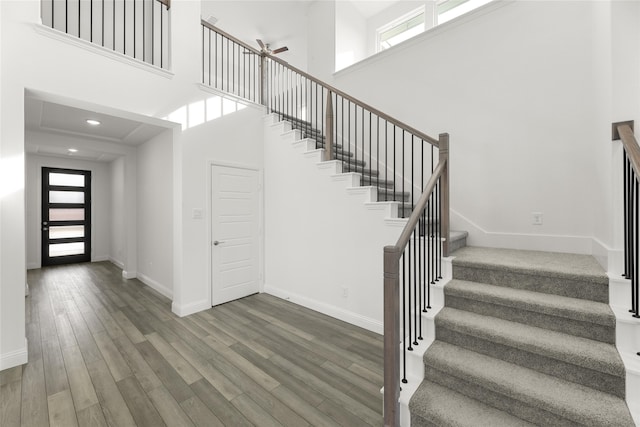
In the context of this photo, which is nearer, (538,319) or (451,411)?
(451,411)

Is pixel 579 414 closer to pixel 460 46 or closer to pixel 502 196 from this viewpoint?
pixel 502 196

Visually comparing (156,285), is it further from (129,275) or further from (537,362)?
(537,362)

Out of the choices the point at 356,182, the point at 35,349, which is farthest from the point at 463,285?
the point at 35,349

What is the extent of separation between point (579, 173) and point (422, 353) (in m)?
2.62

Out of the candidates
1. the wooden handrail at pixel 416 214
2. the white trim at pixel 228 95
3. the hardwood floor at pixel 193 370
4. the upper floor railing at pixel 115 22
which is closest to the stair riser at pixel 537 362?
the hardwood floor at pixel 193 370

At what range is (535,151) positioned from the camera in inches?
121

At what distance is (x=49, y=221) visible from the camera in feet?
21.3

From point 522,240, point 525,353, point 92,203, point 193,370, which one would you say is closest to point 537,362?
point 525,353

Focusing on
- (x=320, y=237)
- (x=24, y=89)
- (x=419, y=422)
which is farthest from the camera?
(x=320, y=237)

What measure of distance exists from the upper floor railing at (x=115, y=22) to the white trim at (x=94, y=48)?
0.32 meters

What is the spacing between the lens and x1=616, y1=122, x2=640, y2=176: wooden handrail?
1.56 meters

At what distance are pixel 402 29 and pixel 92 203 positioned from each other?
8.30 metres

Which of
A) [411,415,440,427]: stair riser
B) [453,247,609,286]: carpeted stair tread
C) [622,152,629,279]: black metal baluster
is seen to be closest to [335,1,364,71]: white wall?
[453,247,609,286]: carpeted stair tread

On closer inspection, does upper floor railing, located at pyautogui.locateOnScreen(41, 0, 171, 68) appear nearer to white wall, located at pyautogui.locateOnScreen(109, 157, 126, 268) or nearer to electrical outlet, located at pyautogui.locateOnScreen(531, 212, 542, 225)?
white wall, located at pyautogui.locateOnScreen(109, 157, 126, 268)
